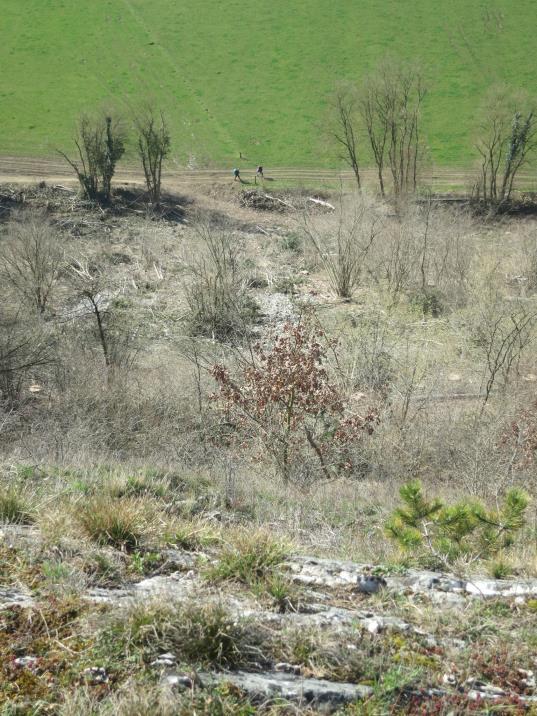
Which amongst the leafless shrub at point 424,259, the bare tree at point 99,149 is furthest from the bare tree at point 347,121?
the leafless shrub at point 424,259

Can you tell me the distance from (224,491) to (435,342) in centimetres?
1624

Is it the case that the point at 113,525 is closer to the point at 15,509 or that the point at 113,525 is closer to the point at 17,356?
the point at 15,509

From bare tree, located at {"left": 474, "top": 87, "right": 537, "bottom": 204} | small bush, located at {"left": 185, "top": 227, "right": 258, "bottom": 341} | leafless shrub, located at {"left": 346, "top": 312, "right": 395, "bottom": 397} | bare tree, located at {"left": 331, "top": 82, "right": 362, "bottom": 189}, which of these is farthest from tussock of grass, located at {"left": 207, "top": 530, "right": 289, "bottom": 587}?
bare tree, located at {"left": 331, "top": 82, "right": 362, "bottom": 189}

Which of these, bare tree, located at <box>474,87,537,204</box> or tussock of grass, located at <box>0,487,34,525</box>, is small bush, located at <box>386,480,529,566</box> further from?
bare tree, located at <box>474,87,537,204</box>

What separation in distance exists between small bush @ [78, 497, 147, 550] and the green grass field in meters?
51.1

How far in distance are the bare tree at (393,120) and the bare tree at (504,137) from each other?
4.45 metres

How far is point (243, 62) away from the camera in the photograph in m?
65.0

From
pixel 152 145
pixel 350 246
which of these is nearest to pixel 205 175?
pixel 152 145

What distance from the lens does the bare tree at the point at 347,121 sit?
49.7 m

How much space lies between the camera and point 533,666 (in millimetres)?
3635

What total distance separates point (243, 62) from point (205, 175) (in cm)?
1966

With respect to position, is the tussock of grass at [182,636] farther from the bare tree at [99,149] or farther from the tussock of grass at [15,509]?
the bare tree at [99,149]

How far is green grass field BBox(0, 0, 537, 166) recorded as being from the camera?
56500 millimetres

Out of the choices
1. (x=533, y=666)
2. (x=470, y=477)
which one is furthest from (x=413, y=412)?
(x=533, y=666)
